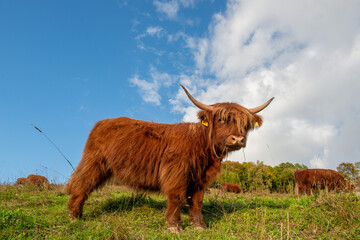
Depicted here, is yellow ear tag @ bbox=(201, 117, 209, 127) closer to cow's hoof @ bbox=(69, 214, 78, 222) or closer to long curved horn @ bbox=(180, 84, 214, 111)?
long curved horn @ bbox=(180, 84, 214, 111)

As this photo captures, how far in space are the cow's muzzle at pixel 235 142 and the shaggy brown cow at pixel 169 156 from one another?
0.02 m

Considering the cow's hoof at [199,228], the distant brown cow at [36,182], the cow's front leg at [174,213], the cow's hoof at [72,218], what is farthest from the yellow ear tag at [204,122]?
the distant brown cow at [36,182]

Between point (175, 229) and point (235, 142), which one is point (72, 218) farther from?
point (235, 142)

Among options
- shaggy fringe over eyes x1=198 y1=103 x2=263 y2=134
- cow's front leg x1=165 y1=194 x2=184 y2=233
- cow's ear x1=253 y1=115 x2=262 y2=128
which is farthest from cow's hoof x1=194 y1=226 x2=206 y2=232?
cow's ear x1=253 y1=115 x2=262 y2=128

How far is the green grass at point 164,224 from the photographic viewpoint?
2.95 m

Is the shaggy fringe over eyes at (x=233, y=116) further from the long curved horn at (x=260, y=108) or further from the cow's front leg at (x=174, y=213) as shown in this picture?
the cow's front leg at (x=174, y=213)

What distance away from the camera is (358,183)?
525 centimetres

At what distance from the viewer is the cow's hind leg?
4738 millimetres

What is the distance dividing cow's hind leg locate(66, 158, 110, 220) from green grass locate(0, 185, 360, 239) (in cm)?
26

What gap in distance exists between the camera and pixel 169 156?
4.60m

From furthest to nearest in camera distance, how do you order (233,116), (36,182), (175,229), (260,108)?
1. (36,182)
2. (260,108)
3. (233,116)
4. (175,229)

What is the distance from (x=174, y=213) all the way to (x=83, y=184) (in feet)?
6.23

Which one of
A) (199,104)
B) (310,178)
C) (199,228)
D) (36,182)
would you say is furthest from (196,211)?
(310,178)

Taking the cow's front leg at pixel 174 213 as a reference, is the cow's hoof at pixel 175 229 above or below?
below
